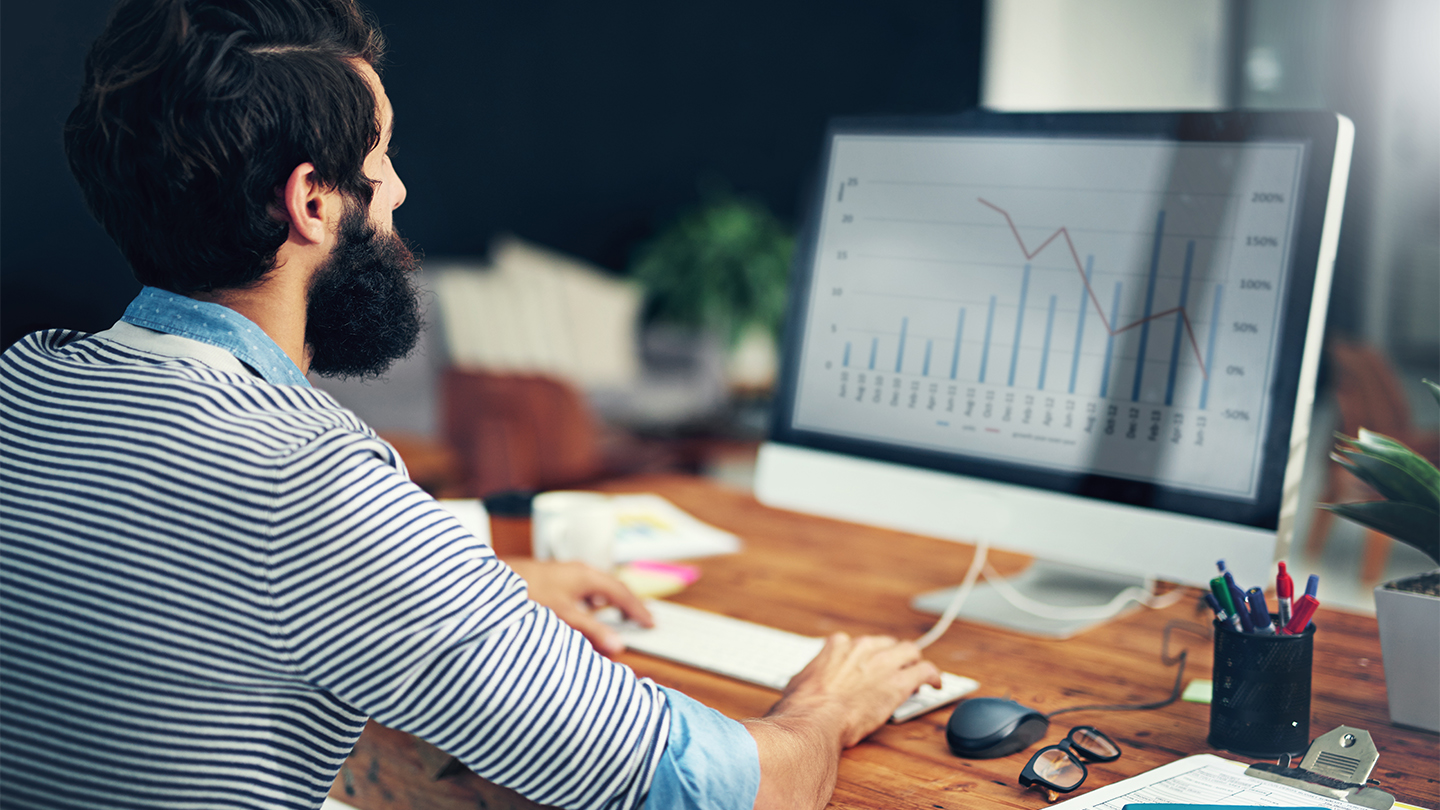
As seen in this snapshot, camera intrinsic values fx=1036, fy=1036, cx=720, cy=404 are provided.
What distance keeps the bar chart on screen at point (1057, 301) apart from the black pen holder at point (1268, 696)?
205mm

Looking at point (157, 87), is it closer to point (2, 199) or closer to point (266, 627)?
point (266, 627)

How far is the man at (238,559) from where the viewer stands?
616mm

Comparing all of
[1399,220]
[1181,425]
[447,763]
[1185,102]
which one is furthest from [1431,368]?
[447,763]

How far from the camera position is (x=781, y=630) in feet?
3.55

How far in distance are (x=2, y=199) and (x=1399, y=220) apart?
4.83 metres

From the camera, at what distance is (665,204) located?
5.09m

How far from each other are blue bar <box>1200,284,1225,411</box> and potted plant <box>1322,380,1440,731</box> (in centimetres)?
13

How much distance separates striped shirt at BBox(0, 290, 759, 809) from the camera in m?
0.61

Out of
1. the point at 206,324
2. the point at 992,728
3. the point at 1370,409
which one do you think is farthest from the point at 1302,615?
the point at 1370,409

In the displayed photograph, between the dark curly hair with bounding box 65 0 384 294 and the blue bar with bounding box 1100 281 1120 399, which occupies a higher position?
the dark curly hair with bounding box 65 0 384 294

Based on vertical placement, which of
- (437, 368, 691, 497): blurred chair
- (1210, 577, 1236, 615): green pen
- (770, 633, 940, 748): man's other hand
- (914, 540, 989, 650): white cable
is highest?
(1210, 577, 1236, 615): green pen

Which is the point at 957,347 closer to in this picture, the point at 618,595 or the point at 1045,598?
the point at 1045,598

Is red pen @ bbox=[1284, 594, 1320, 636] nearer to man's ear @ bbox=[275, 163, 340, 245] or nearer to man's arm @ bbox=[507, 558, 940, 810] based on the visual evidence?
man's arm @ bbox=[507, 558, 940, 810]

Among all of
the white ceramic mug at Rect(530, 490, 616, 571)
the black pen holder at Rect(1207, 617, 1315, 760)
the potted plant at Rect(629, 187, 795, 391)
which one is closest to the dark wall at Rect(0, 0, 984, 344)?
the potted plant at Rect(629, 187, 795, 391)
